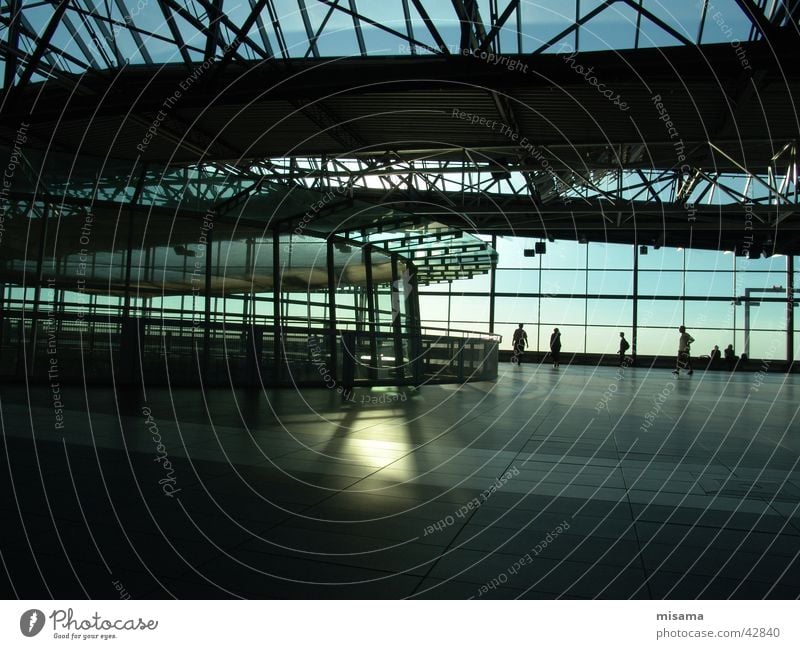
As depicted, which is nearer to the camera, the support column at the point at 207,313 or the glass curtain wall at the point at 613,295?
the support column at the point at 207,313

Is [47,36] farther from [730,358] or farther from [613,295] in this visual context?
[730,358]

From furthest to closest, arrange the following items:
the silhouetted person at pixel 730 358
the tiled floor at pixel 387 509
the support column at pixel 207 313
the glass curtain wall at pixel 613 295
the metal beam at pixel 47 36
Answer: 1. the glass curtain wall at pixel 613 295
2. the silhouetted person at pixel 730 358
3. the support column at pixel 207 313
4. the metal beam at pixel 47 36
5. the tiled floor at pixel 387 509

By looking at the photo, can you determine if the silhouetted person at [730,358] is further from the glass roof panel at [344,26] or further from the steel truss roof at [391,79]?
the glass roof panel at [344,26]

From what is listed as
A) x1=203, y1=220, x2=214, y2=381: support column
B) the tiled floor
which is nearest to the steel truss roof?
x1=203, y1=220, x2=214, y2=381: support column

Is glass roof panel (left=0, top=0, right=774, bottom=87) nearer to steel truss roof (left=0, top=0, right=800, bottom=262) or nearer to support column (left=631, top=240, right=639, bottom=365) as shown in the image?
steel truss roof (left=0, top=0, right=800, bottom=262)

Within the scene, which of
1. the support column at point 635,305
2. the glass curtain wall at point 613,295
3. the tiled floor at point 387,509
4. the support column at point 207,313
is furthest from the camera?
the support column at point 635,305

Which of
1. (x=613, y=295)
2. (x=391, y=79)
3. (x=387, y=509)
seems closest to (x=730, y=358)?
(x=613, y=295)

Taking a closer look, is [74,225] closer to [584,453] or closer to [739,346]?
[584,453]

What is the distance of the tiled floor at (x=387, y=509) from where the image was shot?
3043 mm

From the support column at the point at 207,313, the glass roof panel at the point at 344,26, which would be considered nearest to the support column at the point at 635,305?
the glass roof panel at the point at 344,26

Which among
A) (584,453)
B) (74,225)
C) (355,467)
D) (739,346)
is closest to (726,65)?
(584,453)

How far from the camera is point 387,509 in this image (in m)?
4.29

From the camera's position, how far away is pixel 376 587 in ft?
9.66

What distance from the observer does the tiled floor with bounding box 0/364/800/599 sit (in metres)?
3.04
